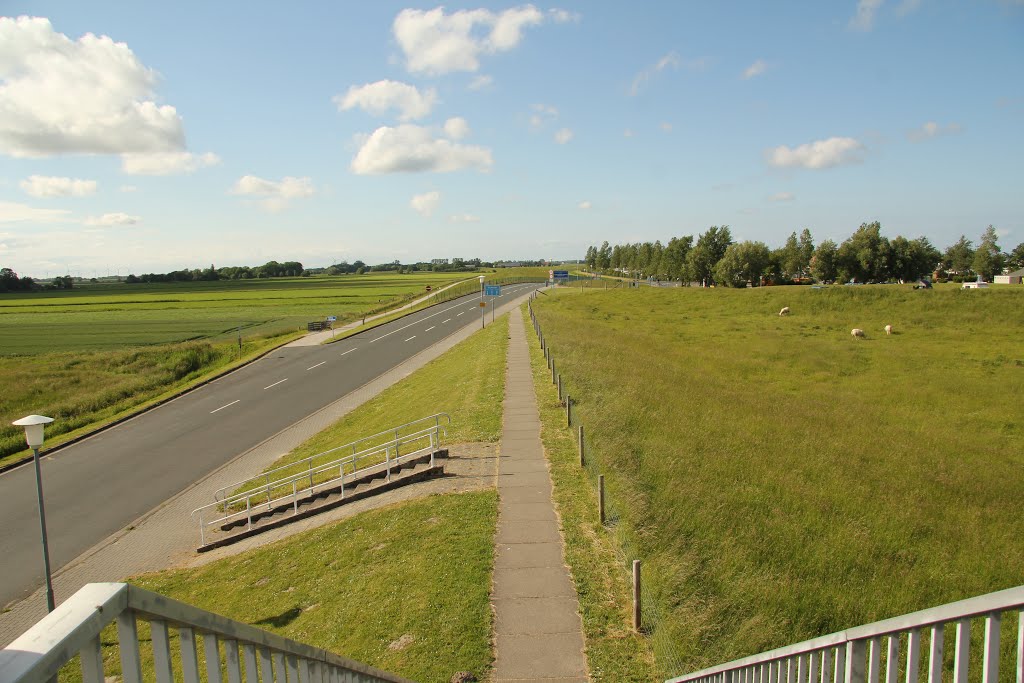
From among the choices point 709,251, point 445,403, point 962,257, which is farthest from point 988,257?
point 445,403

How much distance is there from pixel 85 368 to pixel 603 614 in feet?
156

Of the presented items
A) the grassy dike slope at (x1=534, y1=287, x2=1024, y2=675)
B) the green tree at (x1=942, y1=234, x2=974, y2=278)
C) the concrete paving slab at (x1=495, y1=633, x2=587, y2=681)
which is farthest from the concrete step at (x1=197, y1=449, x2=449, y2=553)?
the green tree at (x1=942, y1=234, x2=974, y2=278)

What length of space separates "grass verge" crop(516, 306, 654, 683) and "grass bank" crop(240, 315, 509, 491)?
417 centimetres

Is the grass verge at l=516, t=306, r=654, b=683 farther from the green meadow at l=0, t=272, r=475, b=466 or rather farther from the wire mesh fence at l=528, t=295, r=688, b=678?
the green meadow at l=0, t=272, r=475, b=466

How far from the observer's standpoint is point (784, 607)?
927 centimetres

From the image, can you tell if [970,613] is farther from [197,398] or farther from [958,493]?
[197,398]

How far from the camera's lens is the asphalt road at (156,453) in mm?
17797

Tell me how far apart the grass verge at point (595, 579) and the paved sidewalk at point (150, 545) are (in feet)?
33.7

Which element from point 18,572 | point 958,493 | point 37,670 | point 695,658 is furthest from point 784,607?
point 18,572

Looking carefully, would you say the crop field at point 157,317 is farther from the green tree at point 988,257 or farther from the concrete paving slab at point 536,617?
the green tree at point 988,257

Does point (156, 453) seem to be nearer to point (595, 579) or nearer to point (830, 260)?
point (595, 579)

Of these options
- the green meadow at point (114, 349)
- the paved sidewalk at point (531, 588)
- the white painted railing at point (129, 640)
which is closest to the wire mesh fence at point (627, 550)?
the paved sidewalk at point (531, 588)

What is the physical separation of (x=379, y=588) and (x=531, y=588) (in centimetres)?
283

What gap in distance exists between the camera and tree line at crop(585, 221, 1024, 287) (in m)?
77.4
